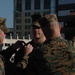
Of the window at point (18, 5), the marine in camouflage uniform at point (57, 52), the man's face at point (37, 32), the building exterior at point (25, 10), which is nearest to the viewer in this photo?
the marine in camouflage uniform at point (57, 52)

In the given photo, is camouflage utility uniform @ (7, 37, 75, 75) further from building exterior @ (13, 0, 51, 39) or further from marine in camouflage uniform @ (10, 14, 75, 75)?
building exterior @ (13, 0, 51, 39)

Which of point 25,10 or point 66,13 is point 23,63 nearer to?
point 66,13

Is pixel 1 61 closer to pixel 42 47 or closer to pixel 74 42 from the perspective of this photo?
pixel 42 47

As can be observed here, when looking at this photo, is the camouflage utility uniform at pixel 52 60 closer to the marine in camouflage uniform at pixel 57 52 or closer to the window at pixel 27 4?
the marine in camouflage uniform at pixel 57 52

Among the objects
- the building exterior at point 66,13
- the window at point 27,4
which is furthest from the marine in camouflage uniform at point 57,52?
the window at point 27,4

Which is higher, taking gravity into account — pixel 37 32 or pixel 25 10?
pixel 37 32

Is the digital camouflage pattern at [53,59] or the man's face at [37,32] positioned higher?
the man's face at [37,32]

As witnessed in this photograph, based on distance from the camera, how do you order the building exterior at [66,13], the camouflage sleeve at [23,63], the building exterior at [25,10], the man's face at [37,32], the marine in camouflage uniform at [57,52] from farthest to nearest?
the building exterior at [25,10] < the building exterior at [66,13] < the man's face at [37,32] < the camouflage sleeve at [23,63] < the marine in camouflage uniform at [57,52]

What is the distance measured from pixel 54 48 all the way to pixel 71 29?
56.6m

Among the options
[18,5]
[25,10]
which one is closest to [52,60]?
[18,5]

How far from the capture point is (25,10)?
397 feet

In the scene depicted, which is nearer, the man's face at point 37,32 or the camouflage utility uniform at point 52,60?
the camouflage utility uniform at point 52,60

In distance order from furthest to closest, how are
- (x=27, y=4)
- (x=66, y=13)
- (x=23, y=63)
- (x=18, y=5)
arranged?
(x=27, y=4), (x=18, y=5), (x=66, y=13), (x=23, y=63)

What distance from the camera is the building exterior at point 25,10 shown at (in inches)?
4636
